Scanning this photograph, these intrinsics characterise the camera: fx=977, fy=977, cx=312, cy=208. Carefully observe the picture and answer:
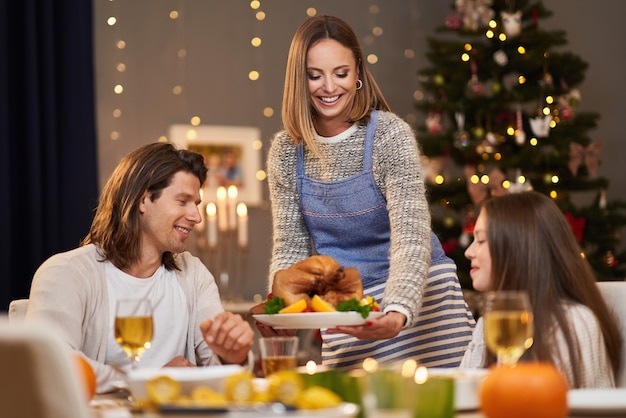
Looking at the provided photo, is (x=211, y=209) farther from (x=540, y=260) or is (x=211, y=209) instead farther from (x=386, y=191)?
(x=540, y=260)

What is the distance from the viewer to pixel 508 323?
1345mm

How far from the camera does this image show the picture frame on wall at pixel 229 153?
5918 millimetres

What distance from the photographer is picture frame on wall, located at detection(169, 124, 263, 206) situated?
5.92 m

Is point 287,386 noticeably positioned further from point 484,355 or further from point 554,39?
point 554,39

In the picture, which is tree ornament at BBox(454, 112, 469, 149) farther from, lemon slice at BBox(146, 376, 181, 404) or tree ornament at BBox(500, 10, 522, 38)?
lemon slice at BBox(146, 376, 181, 404)

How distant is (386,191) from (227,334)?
0.74 meters

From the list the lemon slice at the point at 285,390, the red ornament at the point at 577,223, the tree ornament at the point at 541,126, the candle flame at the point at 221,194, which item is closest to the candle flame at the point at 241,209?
the candle flame at the point at 221,194

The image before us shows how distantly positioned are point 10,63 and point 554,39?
2934 millimetres

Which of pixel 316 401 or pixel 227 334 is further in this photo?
pixel 227 334

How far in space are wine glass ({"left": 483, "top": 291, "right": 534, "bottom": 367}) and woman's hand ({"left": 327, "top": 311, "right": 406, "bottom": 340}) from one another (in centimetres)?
70

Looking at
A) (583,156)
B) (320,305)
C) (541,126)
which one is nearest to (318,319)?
(320,305)

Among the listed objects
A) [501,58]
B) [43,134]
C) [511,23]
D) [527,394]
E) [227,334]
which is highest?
[511,23]

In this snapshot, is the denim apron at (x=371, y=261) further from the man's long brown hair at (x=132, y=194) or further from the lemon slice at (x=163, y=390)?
the lemon slice at (x=163, y=390)

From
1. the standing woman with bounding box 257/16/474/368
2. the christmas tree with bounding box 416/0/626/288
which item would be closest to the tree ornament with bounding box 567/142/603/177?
the christmas tree with bounding box 416/0/626/288
